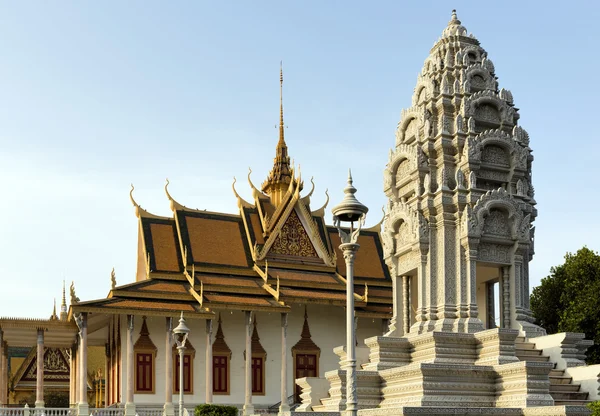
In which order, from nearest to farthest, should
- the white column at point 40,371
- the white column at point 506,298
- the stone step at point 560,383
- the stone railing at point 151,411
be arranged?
the stone step at point 560,383
the white column at point 506,298
the stone railing at point 151,411
the white column at point 40,371

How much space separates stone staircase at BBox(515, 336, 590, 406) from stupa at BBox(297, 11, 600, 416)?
31 millimetres

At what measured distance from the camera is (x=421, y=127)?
22.8 m

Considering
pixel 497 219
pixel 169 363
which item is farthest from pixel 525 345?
pixel 169 363

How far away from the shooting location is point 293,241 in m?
35.9

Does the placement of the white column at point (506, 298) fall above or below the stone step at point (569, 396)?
above

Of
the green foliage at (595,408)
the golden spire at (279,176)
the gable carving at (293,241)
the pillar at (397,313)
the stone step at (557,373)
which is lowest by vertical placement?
the green foliage at (595,408)

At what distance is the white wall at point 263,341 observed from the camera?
3145 cm

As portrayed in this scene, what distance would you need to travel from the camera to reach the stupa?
1855cm

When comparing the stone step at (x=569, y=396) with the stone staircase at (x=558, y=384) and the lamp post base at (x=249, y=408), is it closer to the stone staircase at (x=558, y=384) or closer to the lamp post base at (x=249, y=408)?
the stone staircase at (x=558, y=384)

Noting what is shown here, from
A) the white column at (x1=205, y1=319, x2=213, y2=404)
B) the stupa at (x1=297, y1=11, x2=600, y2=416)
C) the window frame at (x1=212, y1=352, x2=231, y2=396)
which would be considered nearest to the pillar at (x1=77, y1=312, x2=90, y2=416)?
the white column at (x1=205, y1=319, x2=213, y2=404)

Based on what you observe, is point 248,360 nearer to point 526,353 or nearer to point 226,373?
point 226,373

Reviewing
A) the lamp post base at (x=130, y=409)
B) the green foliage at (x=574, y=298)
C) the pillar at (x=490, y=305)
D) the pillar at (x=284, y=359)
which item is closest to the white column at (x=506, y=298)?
the pillar at (x=490, y=305)

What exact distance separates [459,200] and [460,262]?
1533mm

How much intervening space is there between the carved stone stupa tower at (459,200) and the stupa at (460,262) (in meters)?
0.03
